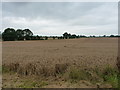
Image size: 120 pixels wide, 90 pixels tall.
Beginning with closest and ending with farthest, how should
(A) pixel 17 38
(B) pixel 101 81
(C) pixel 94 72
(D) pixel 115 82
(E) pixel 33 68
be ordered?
1. (D) pixel 115 82
2. (B) pixel 101 81
3. (C) pixel 94 72
4. (E) pixel 33 68
5. (A) pixel 17 38

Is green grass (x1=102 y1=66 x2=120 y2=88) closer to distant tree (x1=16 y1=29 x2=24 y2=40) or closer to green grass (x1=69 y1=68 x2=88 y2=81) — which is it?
green grass (x1=69 y1=68 x2=88 y2=81)

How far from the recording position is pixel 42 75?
563cm

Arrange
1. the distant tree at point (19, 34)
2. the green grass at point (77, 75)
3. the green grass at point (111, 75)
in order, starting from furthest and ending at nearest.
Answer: the distant tree at point (19, 34), the green grass at point (77, 75), the green grass at point (111, 75)

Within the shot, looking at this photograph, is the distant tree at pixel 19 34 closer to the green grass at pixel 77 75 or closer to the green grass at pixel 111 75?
the green grass at pixel 77 75

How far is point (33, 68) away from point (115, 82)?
132 inches

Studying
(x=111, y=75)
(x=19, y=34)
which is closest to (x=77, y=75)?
(x=111, y=75)

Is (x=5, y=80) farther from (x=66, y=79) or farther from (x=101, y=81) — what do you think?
(x=101, y=81)

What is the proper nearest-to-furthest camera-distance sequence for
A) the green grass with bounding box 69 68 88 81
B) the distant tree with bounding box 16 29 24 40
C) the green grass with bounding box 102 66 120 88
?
1. the green grass with bounding box 102 66 120 88
2. the green grass with bounding box 69 68 88 81
3. the distant tree with bounding box 16 29 24 40

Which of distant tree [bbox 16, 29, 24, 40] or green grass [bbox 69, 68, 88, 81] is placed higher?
distant tree [bbox 16, 29, 24, 40]

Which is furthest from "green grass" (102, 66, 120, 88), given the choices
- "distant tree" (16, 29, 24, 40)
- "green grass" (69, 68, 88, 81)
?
"distant tree" (16, 29, 24, 40)

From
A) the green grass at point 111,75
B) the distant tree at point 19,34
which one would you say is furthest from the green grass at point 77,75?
the distant tree at point 19,34

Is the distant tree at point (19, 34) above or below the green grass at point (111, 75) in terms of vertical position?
above

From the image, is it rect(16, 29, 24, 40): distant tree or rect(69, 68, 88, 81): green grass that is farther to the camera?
rect(16, 29, 24, 40): distant tree

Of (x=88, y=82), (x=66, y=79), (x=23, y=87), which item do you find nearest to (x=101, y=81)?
(x=88, y=82)
